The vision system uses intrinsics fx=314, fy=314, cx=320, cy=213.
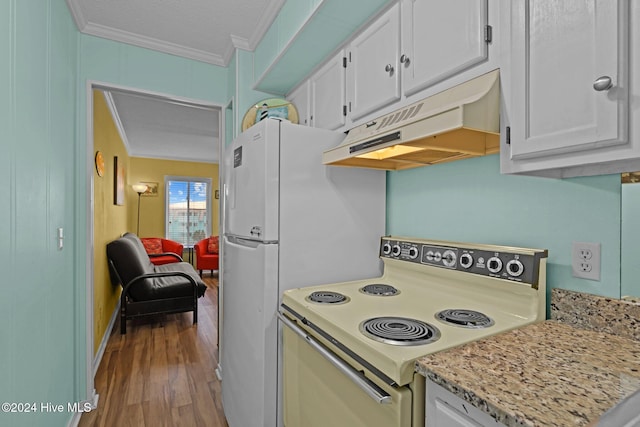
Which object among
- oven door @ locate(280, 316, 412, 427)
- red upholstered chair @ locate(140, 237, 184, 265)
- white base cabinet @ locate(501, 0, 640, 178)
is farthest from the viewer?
red upholstered chair @ locate(140, 237, 184, 265)

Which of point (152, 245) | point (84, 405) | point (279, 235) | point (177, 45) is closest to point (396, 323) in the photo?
point (279, 235)

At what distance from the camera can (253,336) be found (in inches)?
60.0

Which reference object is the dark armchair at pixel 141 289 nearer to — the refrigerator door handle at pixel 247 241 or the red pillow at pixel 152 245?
the refrigerator door handle at pixel 247 241

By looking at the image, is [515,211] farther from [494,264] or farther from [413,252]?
[413,252]

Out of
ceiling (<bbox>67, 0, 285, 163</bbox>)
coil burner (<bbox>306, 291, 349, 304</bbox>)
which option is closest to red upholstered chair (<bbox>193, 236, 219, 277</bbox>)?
ceiling (<bbox>67, 0, 285, 163</bbox>)

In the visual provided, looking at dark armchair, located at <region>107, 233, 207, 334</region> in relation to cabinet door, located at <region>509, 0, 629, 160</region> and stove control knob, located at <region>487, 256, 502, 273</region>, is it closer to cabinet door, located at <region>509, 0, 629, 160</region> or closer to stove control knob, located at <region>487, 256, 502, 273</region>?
stove control knob, located at <region>487, 256, 502, 273</region>

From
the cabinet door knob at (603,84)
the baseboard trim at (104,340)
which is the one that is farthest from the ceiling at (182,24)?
the baseboard trim at (104,340)

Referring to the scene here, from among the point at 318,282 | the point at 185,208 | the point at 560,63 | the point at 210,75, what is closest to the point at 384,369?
the point at 318,282

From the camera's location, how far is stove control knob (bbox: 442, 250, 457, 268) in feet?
4.39

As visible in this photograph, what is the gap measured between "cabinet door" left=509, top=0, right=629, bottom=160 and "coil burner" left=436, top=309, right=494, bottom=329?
54 centimetres

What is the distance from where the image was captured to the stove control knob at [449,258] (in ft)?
4.39

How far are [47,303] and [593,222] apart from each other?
220 centimetres

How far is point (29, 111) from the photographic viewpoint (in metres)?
1.22

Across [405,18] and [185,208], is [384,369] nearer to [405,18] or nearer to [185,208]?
[405,18]
